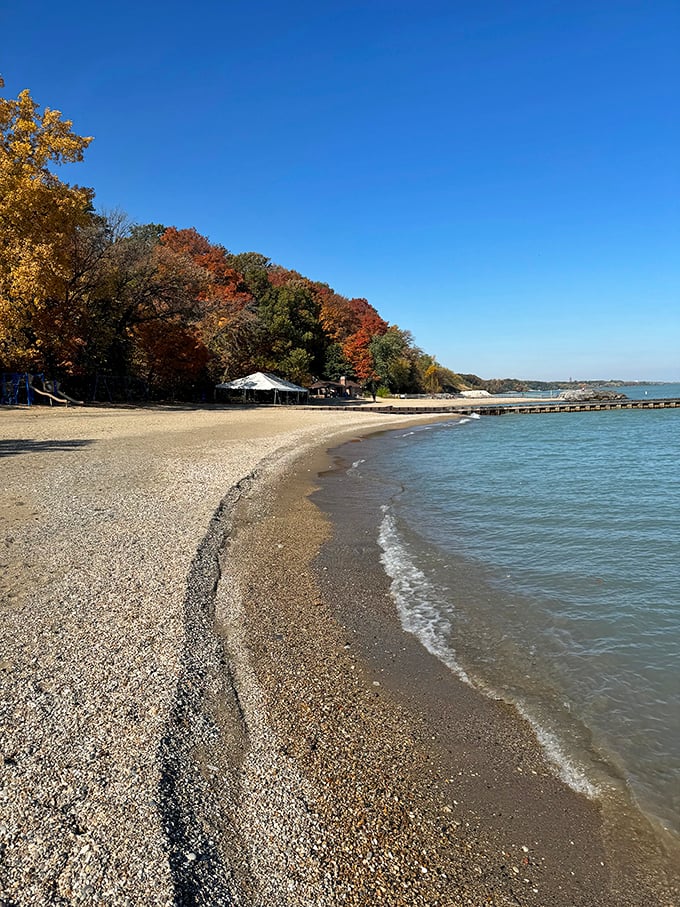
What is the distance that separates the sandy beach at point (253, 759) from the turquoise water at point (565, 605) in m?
0.34

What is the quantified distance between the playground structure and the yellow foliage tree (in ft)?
7.75

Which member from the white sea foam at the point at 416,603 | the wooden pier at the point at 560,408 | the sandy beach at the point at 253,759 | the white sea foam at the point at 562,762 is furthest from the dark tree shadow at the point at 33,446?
the wooden pier at the point at 560,408

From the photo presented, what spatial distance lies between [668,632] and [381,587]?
9.70 feet

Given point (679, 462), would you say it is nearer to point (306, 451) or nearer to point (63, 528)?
point (306, 451)

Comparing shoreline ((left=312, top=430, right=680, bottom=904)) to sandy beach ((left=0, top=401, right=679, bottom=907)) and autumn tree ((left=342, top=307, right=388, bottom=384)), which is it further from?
autumn tree ((left=342, top=307, right=388, bottom=384))

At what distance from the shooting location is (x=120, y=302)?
Answer: 34.5 metres

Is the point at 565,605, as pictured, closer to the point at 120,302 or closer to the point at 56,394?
the point at 56,394

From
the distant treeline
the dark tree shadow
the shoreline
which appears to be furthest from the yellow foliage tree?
the shoreline

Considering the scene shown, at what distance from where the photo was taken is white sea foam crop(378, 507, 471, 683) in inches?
195

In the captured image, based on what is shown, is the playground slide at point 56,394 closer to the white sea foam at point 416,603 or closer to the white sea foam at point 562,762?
the white sea foam at point 416,603

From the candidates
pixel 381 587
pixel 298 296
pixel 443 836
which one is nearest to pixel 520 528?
pixel 381 587

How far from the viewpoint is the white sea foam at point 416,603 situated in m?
4.95

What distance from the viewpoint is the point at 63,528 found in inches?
286

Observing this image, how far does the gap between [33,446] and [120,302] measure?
2257cm
